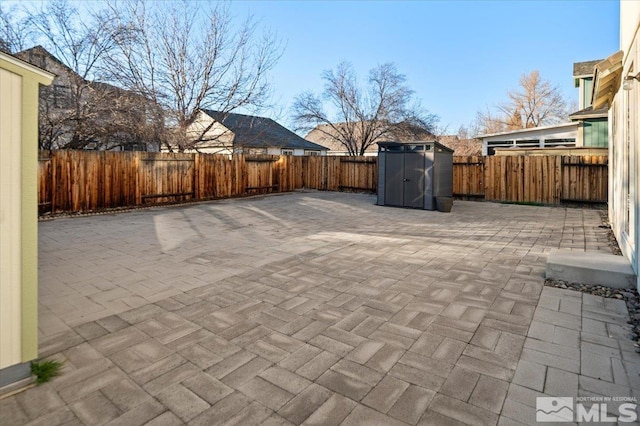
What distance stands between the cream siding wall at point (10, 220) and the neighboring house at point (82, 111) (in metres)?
8.85

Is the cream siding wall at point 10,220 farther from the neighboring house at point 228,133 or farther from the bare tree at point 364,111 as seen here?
the bare tree at point 364,111

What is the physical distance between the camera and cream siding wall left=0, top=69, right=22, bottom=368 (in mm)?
1960

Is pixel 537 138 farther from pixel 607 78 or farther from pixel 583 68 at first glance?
pixel 607 78

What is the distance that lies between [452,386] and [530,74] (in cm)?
3313

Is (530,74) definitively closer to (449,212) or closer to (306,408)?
(449,212)

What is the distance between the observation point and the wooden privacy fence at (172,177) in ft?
27.1

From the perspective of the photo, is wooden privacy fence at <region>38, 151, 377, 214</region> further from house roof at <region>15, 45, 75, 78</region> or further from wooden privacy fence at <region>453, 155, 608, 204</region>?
wooden privacy fence at <region>453, 155, 608, 204</region>

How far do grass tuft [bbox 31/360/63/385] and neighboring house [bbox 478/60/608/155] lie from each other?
13.3 meters

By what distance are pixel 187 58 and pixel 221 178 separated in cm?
448

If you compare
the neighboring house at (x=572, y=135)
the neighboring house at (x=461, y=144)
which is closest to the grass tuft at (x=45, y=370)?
the neighboring house at (x=572, y=135)

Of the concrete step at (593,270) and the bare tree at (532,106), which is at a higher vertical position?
the bare tree at (532,106)

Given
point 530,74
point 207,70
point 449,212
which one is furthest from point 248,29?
point 530,74

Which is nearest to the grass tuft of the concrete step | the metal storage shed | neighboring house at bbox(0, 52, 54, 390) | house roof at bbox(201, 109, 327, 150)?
neighboring house at bbox(0, 52, 54, 390)

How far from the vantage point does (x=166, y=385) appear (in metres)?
2.09
